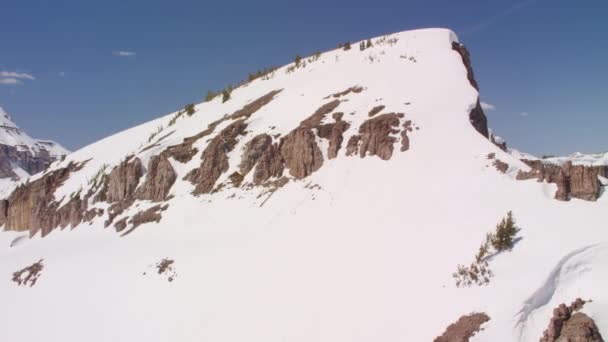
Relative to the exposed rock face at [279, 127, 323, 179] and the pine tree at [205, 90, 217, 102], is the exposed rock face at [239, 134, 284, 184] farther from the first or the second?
the pine tree at [205, 90, 217, 102]

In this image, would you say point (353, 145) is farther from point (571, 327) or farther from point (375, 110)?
point (571, 327)

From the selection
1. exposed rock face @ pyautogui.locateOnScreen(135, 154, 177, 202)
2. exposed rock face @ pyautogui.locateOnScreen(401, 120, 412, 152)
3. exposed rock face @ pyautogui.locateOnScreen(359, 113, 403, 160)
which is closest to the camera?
exposed rock face @ pyautogui.locateOnScreen(401, 120, 412, 152)

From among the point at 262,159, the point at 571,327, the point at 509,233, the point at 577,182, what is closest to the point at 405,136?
the point at 577,182

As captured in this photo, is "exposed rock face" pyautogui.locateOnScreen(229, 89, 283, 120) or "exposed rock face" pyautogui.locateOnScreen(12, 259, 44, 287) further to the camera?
"exposed rock face" pyautogui.locateOnScreen(229, 89, 283, 120)

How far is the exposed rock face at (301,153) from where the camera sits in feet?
81.4

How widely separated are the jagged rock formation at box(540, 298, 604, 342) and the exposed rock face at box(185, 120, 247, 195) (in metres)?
22.7

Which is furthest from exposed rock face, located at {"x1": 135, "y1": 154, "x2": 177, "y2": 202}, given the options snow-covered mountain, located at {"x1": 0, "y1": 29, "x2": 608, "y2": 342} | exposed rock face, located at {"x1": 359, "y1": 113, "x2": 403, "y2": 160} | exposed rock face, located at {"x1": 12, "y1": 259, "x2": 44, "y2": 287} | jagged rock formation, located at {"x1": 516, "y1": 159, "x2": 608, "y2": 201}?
jagged rock formation, located at {"x1": 516, "y1": 159, "x2": 608, "y2": 201}

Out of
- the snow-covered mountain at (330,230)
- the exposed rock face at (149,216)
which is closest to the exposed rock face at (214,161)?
the snow-covered mountain at (330,230)

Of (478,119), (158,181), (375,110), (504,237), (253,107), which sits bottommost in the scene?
(504,237)

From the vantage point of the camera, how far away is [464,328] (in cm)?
1049

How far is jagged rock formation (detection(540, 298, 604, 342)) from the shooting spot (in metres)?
8.98

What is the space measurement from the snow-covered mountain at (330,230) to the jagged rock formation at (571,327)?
0.19 ft

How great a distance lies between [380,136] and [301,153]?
5.21 m

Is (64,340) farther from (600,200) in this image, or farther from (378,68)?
(378,68)
